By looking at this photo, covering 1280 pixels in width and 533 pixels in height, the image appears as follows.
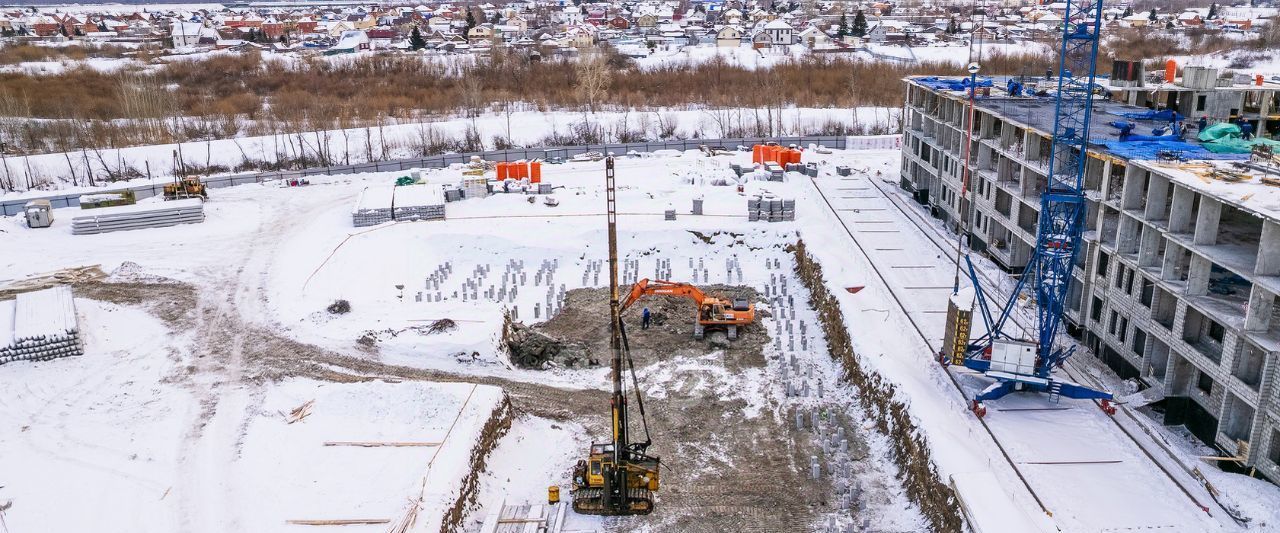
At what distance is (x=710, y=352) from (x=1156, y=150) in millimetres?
14094

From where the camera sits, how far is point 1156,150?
2489cm

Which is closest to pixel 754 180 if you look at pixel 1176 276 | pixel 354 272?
pixel 354 272

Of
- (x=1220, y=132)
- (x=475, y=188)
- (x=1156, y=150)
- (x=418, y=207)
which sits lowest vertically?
(x=418, y=207)

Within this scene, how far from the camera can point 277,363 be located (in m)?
27.1

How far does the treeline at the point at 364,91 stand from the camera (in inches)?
2520

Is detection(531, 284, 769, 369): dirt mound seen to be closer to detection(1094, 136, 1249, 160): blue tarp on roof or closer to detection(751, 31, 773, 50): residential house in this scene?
detection(1094, 136, 1249, 160): blue tarp on roof

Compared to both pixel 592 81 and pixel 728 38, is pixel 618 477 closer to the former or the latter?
pixel 592 81

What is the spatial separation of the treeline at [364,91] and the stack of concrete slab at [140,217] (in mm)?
18935

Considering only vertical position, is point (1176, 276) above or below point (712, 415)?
above

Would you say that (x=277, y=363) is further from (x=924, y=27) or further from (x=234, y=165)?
(x=924, y=27)

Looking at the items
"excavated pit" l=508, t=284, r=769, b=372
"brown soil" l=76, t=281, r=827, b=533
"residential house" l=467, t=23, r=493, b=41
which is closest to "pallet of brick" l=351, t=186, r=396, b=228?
"brown soil" l=76, t=281, r=827, b=533

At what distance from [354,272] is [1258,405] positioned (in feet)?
96.5

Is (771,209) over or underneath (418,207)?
underneath

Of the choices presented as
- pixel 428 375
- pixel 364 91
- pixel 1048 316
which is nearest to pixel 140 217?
pixel 428 375
